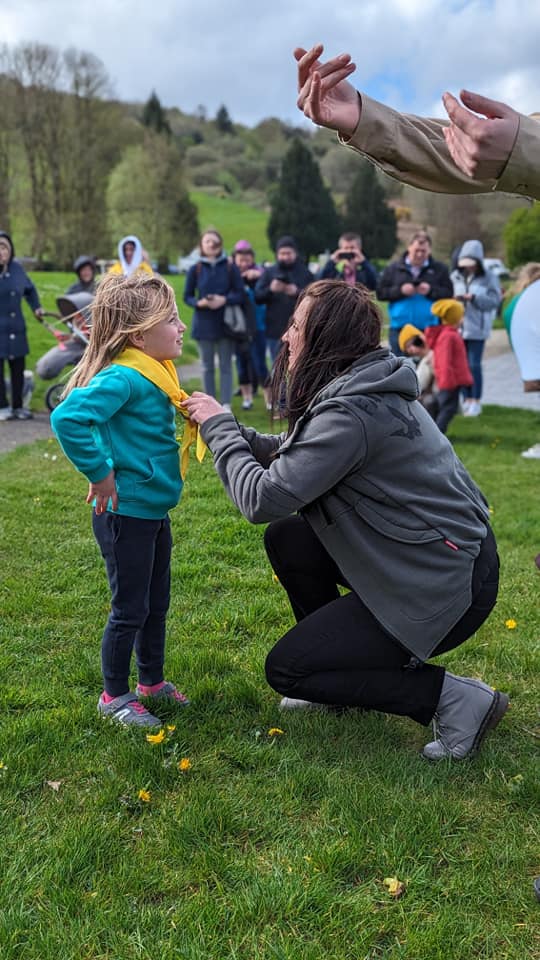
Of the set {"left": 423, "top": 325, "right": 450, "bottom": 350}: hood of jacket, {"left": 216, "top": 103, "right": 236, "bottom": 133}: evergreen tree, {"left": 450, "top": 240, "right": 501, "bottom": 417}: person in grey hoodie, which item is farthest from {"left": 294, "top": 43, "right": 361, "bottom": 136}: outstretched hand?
{"left": 216, "top": 103, "right": 236, "bottom": 133}: evergreen tree

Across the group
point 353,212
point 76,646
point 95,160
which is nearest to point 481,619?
point 76,646

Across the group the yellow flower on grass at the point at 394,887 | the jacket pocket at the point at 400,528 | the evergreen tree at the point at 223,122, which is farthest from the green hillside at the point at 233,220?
the yellow flower on grass at the point at 394,887

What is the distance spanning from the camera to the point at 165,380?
3.16 meters

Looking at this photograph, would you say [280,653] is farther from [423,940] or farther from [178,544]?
[178,544]

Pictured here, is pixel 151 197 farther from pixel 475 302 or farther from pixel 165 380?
pixel 165 380

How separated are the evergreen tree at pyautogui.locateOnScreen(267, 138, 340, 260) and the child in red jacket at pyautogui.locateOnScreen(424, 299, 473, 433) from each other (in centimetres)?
4555

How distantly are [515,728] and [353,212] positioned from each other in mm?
52013

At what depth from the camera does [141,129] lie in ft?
165

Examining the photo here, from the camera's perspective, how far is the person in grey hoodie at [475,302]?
1105 centimetres

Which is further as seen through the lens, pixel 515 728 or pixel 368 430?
pixel 515 728

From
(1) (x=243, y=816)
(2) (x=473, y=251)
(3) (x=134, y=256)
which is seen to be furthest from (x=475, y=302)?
(1) (x=243, y=816)

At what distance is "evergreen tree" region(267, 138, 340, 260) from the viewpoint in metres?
53.5

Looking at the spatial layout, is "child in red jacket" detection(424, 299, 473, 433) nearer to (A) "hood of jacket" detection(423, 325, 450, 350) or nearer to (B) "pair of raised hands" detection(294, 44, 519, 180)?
(A) "hood of jacket" detection(423, 325, 450, 350)

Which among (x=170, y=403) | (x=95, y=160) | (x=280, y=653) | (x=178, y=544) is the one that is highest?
(x=95, y=160)
